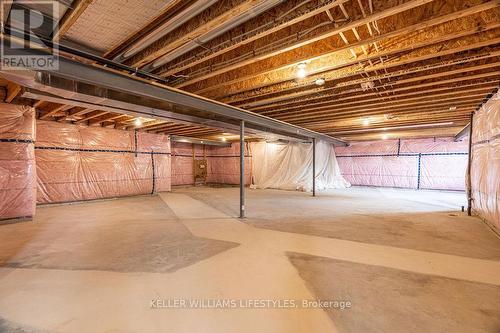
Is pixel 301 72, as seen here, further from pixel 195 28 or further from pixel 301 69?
pixel 195 28

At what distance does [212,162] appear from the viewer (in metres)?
12.3

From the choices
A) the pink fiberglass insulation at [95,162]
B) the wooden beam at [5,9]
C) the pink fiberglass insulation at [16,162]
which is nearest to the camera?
the wooden beam at [5,9]

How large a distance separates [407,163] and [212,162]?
8.85 meters

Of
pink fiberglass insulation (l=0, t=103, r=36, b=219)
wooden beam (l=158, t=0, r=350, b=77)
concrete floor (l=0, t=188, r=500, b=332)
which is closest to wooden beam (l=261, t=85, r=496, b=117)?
concrete floor (l=0, t=188, r=500, b=332)

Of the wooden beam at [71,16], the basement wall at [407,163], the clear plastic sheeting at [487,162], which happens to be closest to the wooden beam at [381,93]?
the clear plastic sheeting at [487,162]

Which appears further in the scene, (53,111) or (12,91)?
(53,111)

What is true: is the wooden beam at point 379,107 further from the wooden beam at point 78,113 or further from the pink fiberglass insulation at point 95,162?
the pink fiberglass insulation at point 95,162

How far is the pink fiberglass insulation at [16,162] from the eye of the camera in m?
3.96

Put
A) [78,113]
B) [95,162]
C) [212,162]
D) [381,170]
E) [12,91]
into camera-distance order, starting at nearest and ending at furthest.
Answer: [12,91]
[78,113]
[95,162]
[381,170]
[212,162]

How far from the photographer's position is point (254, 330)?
1454mm

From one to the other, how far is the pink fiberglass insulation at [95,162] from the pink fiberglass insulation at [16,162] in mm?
1709

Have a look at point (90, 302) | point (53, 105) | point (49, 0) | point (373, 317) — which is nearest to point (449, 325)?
point (373, 317)

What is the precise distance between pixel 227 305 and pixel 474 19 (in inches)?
127

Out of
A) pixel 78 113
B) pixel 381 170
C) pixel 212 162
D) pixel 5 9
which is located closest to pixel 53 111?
pixel 78 113
